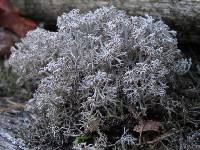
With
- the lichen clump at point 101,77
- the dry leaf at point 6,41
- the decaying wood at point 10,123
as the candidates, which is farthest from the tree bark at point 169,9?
the decaying wood at point 10,123

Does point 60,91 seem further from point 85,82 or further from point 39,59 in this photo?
point 39,59

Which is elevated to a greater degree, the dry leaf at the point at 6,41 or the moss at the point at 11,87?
the dry leaf at the point at 6,41

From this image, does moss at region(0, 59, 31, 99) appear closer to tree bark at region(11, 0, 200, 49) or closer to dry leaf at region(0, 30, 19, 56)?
dry leaf at region(0, 30, 19, 56)

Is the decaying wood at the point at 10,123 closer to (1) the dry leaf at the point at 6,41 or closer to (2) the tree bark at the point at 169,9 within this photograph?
(1) the dry leaf at the point at 6,41

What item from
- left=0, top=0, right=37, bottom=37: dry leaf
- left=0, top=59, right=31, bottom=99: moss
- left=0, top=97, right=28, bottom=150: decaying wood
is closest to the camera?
left=0, top=97, right=28, bottom=150: decaying wood

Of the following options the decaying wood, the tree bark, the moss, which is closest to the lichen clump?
the decaying wood

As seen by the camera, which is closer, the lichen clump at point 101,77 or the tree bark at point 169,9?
the lichen clump at point 101,77

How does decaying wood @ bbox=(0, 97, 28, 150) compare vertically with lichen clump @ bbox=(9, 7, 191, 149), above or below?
below

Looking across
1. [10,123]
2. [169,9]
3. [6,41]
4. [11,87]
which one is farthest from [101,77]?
[6,41]

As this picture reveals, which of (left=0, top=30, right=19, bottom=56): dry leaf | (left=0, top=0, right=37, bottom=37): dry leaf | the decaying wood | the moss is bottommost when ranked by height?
the decaying wood

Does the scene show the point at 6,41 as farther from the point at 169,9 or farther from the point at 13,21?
the point at 169,9
